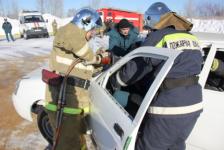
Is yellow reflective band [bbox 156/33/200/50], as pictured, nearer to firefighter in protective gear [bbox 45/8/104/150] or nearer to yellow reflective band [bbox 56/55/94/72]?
firefighter in protective gear [bbox 45/8/104/150]

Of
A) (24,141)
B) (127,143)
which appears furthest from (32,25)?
(127,143)

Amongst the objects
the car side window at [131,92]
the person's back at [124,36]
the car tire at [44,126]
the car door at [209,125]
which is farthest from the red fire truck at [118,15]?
the car door at [209,125]

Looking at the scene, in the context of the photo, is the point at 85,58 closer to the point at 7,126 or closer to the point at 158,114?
the point at 158,114

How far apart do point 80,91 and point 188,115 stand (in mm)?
1532

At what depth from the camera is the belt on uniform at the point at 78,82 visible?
3.68 metres

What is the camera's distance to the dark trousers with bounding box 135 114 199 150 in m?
2.48

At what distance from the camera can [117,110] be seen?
2.70 metres

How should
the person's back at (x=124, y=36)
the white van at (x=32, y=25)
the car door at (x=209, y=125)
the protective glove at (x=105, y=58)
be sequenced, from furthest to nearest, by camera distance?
the white van at (x=32, y=25) < the person's back at (x=124, y=36) < the protective glove at (x=105, y=58) < the car door at (x=209, y=125)

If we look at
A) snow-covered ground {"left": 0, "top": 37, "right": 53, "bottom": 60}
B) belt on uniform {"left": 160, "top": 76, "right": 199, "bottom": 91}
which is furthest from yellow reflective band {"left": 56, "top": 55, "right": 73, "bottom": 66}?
snow-covered ground {"left": 0, "top": 37, "right": 53, "bottom": 60}

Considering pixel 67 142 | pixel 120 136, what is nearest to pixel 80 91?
pixel 67 142

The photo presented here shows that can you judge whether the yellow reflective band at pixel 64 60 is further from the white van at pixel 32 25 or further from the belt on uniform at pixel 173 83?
the white van at pixel 32 25

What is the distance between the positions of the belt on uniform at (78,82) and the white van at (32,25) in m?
22.1

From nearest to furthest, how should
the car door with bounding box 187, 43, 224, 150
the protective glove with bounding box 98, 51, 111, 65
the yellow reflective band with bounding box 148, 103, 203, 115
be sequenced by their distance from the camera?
the yellow reflective band with bounding box 148, 103, 203, 115, the car door with bounding box 187, 43, 224, 150, the protective glove with bounding box 98, 51, 111, 65

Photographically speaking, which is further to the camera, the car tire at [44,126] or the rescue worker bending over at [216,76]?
the car tire at [44,126]
